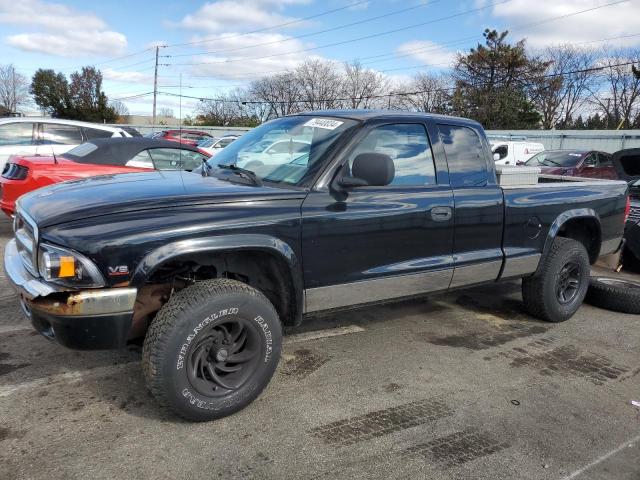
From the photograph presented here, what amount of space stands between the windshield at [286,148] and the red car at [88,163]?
98.1 inches

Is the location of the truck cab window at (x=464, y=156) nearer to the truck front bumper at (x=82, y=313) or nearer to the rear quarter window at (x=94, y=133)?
the truck front bumper at (x=82, y=313)

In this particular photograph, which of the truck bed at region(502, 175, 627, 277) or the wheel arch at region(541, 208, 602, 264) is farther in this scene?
the wheel arch at region(541, 208, 602, 264)

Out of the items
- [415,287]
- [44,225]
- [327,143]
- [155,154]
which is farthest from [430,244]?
[155,154]

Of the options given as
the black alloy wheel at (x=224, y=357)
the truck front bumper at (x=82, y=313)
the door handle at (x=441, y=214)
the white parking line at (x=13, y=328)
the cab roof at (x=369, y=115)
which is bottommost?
the white parking line at (x=13, y=328)

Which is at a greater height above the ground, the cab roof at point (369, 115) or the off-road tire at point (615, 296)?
the cab roof at point (369, 115)

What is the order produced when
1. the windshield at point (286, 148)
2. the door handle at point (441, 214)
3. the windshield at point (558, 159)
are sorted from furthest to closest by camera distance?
the windshield at point (558, 159), the door handle at point (441, 214), the windshield at point (286, 148)

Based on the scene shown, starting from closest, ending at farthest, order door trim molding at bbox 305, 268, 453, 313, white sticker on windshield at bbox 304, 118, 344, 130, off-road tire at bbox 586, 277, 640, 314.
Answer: door trim molding at bbox 305, 268, 453, 313 → white sticker on windshield at bbox 304, 118, 344, 130 → off-road tire at bbox 586, 277, 640, 314

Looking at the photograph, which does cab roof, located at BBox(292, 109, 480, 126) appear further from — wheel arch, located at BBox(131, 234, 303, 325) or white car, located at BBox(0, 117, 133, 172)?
white car, located at BBox(0, 117, 133, 172)

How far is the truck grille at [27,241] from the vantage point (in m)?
2.88

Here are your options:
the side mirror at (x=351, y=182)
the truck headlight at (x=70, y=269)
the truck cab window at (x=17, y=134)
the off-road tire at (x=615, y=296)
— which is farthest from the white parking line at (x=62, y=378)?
the truck cab window at (x=17, y=134)

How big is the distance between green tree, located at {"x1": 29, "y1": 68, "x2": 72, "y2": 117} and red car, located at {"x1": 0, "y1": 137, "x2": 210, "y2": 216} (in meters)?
61.1

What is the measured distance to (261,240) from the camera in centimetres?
309

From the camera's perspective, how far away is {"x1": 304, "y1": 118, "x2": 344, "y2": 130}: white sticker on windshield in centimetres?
375

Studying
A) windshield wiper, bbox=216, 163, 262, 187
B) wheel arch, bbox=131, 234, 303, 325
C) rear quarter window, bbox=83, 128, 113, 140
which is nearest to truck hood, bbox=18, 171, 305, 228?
windshield wiper, bbox=216, 163, 262, 187
